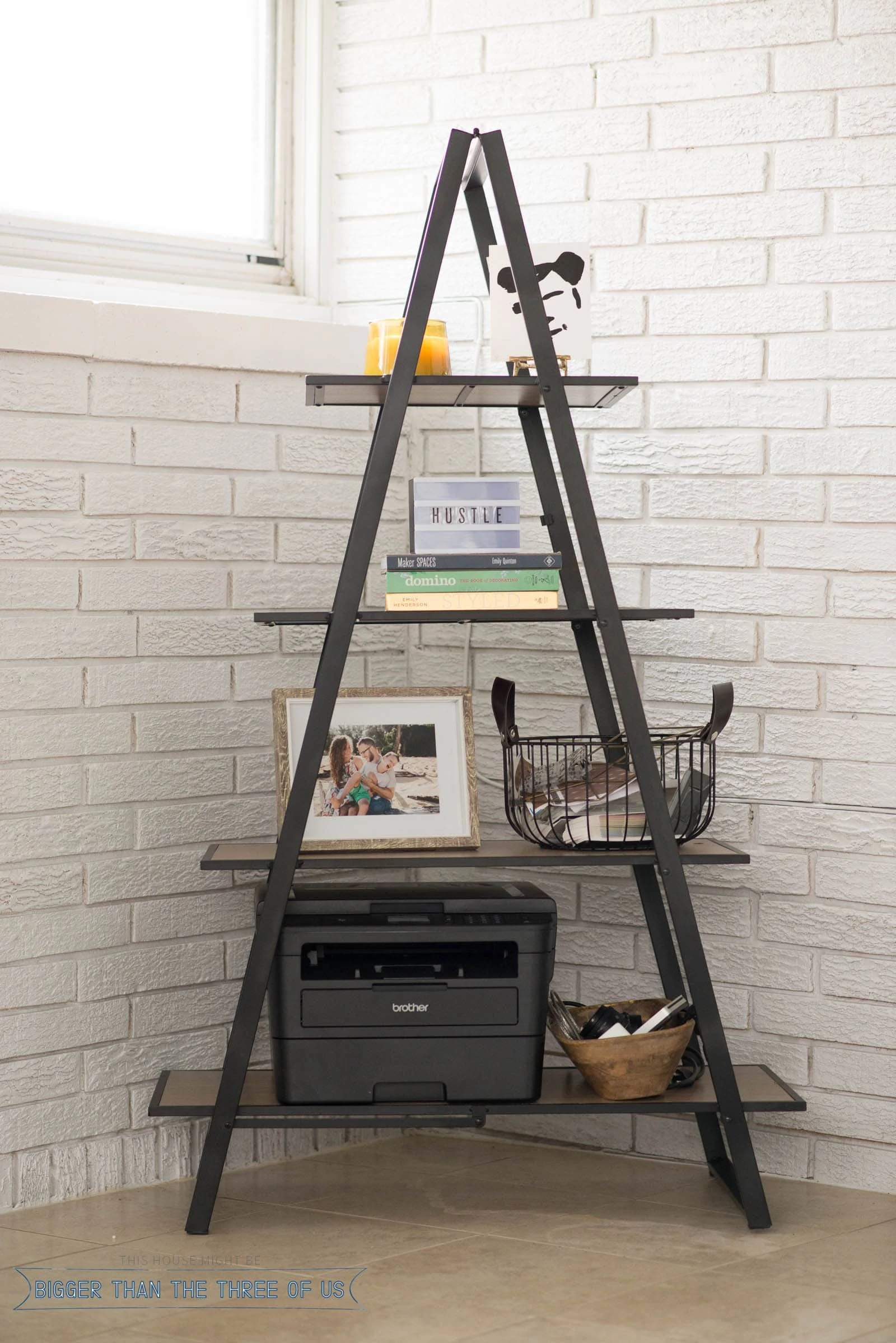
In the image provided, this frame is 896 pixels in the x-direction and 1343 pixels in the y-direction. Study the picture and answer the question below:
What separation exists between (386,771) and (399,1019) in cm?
35

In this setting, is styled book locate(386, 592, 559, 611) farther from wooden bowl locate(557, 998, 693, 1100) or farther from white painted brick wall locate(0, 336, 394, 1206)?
wooden bowl locate(557, 998, 693, 1100)

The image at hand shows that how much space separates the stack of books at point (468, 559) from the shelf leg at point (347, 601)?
2.5 inches

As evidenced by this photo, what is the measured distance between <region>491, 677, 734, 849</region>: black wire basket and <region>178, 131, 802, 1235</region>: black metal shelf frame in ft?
0.11

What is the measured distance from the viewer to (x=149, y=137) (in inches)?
97.9

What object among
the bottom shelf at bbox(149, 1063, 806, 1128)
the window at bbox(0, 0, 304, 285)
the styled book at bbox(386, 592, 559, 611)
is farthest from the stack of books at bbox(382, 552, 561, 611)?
the window at bbox(0, 0, 304, 285)

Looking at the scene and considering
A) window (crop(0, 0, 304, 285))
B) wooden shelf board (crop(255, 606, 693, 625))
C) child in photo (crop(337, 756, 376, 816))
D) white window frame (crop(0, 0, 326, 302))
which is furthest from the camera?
white window frame (crop(0, 0, 326, 302))

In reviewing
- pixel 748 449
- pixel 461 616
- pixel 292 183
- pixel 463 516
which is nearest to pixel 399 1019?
pixel 461 616

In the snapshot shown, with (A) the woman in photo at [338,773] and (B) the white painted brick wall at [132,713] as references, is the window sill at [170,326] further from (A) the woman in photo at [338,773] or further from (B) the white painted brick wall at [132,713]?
(A) the woman in photo at [338,773]

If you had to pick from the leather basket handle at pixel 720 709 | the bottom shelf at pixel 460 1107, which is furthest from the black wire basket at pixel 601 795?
the bottom shelf at pixel 460 1107

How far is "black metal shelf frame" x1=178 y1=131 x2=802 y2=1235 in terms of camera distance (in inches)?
80.2

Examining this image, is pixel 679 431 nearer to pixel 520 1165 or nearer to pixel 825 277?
pixel 825 277

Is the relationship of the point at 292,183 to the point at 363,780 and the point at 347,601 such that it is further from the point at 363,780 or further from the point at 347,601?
the point at 363,780

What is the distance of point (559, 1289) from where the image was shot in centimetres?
188

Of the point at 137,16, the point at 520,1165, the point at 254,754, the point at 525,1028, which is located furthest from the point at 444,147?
the point at 520,1165
